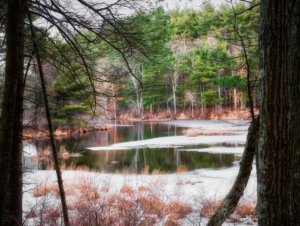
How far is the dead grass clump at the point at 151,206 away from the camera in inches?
268

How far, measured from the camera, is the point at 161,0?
3.77m

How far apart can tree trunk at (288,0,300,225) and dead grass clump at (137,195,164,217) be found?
4274 mm

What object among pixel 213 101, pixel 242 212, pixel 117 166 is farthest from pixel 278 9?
pixel 213 101

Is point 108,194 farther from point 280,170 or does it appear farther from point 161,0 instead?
point 280,170

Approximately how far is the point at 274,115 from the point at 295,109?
0.45 meters

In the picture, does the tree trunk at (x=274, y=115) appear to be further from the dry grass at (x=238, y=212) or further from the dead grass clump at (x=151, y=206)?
the dead grass clump at (x=151, y=206)

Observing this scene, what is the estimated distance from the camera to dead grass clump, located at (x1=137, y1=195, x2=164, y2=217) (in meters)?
6.80

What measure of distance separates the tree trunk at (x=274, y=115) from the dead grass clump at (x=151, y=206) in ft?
14.7

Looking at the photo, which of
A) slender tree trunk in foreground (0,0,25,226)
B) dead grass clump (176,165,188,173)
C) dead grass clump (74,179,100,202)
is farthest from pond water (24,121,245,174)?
slender tree trunk in foreground (0,0,25,226)

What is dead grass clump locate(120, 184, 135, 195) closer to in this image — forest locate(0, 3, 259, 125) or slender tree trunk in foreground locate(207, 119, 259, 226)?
forest locate(0, 3, 259, 125)

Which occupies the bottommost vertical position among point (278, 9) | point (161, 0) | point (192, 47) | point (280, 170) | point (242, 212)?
point (242, 212)

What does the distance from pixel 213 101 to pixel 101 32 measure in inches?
1412

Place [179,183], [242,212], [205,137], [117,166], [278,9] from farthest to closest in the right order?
1. [205,137]
2. [117,166]
3. [179,183]
4. [242,212]
5. [278,9]

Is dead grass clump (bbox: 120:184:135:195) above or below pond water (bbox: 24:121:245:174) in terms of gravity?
below
